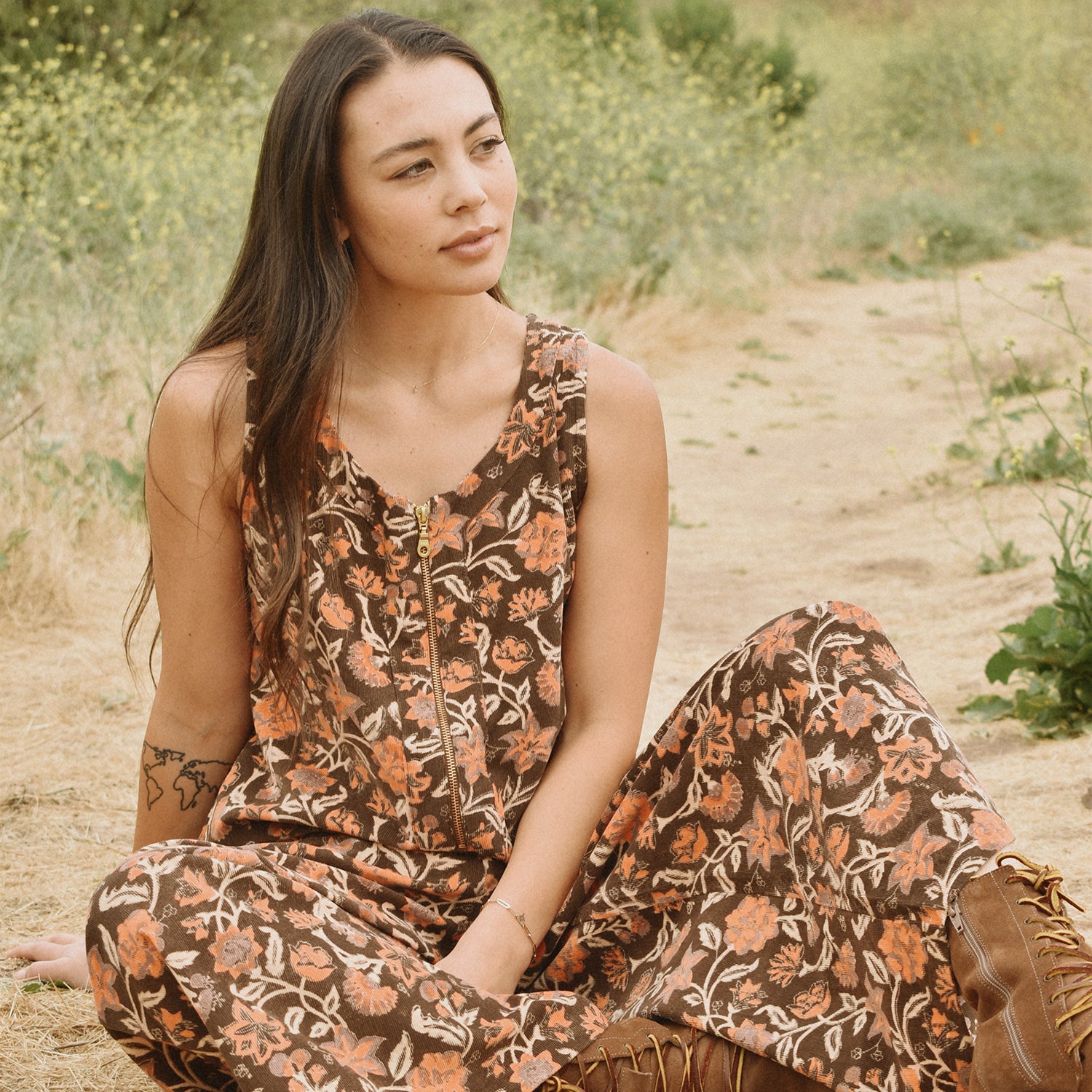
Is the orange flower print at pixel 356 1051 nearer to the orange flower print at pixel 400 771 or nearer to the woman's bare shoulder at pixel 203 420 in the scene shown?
the orange flower print at pixel 400 771

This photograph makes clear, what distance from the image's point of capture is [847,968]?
168cm

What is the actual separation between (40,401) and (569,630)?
3.50 m

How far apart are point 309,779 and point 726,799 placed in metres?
0.56

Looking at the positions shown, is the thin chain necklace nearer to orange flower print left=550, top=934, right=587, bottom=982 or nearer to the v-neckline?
the v-neckline

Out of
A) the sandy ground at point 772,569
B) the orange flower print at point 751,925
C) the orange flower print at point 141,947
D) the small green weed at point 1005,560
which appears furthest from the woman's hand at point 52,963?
the small green weed at point 1005,560

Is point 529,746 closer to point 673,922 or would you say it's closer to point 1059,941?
point 673,922

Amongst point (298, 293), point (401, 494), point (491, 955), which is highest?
point (298, 293)

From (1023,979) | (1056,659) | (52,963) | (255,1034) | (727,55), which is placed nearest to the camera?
(1023,979)

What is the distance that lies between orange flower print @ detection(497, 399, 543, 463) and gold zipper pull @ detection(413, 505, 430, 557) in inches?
5.6

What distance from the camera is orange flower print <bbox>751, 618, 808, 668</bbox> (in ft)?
5.82

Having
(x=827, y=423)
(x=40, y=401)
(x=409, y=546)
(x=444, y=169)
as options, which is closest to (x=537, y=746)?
(x=409, y=546)

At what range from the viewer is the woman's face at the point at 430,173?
6.04 ft

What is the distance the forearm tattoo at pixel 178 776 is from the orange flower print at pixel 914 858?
963 mm

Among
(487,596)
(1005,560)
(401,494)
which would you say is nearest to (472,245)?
(401,494)
